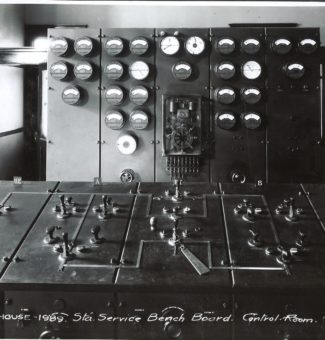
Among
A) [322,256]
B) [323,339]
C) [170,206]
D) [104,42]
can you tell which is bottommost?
[323,339]

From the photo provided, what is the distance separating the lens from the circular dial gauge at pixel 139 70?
4320mm

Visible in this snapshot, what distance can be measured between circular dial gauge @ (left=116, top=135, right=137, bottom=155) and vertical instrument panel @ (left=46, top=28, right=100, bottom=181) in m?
0.23

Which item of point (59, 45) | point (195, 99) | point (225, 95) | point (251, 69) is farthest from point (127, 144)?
point (251, 69)

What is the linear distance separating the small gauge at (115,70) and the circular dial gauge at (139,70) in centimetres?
10

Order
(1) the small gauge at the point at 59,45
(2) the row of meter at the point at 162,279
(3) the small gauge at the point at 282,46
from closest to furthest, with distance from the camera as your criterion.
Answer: (2) the row of meter at the point at 162,279 < (3) the small gauge at the point at 282,46 < (1) the small gauge at the point at 59,45

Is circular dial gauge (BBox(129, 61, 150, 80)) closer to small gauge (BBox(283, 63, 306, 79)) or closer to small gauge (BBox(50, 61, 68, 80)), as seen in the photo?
small gauge (BBox(50, 61, 68, 80))

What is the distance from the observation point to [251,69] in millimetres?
4273

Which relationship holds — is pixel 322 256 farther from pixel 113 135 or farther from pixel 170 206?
pixel 113 135

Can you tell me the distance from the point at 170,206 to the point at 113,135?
2238 mm

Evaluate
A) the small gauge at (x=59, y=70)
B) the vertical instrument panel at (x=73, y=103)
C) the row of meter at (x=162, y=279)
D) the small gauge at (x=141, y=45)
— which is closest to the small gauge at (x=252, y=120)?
the small gauge at (x=141, y=45)

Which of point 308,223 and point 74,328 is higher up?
point 308,223

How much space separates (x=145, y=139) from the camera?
4.40 m

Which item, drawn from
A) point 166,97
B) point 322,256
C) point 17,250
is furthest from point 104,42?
point 322,256

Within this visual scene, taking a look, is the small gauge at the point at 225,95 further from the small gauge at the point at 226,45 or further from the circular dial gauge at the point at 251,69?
the small gauge at the point at 226,45
